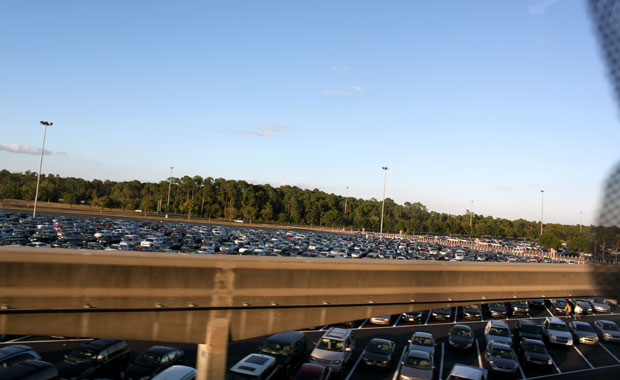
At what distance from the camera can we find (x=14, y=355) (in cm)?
→ 914

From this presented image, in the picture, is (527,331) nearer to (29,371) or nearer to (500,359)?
(500,359)

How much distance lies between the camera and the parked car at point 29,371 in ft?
25.3

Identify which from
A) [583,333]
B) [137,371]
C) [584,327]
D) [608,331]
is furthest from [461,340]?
[137,371]

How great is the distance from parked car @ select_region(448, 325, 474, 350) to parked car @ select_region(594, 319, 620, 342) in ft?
20.4

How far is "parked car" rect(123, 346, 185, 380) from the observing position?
954 cm

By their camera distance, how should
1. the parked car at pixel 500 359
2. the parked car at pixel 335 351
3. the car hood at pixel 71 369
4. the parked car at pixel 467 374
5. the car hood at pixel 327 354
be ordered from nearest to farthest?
the car hood at pixel 71 369 < the parked car at pixel 467 374 < the parked car at pixel 335 351 < the car hood at pixel 327 354 < the parked car at pixel 500 359

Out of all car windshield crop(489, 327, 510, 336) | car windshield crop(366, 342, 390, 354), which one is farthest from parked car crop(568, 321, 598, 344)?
car windshield crop(366, 342, 390, 354)

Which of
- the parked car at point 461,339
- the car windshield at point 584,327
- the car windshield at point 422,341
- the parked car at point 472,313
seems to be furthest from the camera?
the parked car at point 472,313

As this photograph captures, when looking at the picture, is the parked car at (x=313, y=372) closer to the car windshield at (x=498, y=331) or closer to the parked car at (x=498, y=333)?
the parked car at (x=498, y=333)

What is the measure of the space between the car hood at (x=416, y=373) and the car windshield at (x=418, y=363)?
142mm

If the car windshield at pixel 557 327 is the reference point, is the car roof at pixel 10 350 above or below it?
below

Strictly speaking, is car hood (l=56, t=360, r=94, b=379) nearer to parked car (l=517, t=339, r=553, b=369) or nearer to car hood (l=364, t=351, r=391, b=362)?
car hood (l=364, t=351, r=391, b=362)

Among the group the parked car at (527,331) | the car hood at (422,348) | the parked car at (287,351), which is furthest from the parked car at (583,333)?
the parked car at (287,351)

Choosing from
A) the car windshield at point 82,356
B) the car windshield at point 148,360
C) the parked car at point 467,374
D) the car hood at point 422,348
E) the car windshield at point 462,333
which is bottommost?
the car windshield at point 148,360
